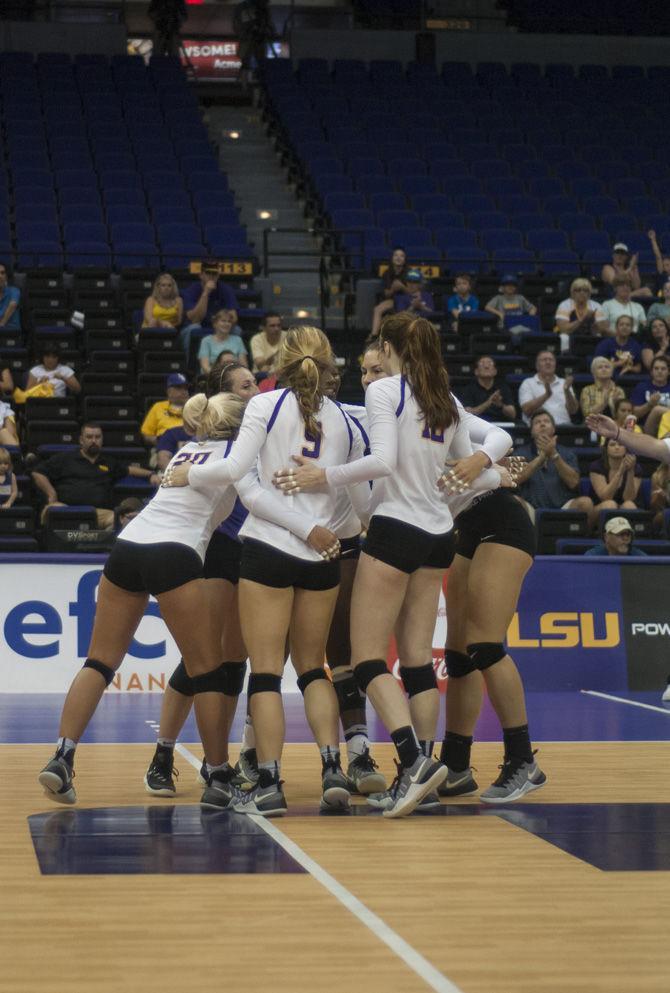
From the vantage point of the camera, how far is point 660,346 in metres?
16.9

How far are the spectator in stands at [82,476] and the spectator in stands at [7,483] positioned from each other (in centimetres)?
31

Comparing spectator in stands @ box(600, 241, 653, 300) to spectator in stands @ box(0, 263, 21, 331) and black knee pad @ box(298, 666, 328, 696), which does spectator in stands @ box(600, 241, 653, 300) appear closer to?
spectator in stands @ box(0, 263, 21, 331)

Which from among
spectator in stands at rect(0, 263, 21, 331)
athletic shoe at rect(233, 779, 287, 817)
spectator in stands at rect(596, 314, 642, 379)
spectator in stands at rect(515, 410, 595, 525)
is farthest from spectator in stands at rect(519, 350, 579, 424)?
athletic shoe at rect(233, 779, 287, 817)

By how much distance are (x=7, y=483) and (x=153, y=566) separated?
7.55 metres

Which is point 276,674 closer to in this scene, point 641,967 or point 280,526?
point 280,526

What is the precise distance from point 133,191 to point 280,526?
561 inches

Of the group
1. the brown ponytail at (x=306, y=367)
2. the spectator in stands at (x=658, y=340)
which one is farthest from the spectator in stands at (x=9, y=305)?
the brown ponytail at (x=306, y=367)

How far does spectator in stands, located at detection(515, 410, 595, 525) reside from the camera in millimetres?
13938

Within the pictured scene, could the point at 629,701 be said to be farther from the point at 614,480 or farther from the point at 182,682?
the point at 182,682

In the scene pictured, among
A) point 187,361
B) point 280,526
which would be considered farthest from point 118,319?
point 280,526

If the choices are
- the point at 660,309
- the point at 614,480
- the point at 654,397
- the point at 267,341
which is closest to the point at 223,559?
the point at 614,480

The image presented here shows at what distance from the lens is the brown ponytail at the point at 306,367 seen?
6.22m

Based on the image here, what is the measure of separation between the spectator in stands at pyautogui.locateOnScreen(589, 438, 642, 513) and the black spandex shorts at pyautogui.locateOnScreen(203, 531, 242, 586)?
25.5 feet

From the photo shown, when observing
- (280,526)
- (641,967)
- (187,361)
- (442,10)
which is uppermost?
(442,10)
